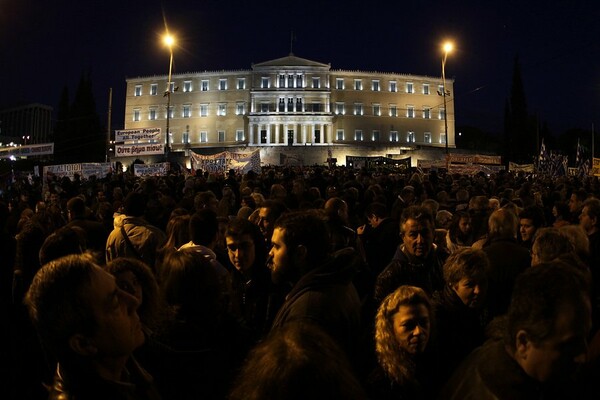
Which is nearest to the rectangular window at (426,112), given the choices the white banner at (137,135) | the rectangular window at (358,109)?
the rectangular window at (358,109)

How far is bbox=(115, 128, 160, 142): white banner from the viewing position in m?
17.2

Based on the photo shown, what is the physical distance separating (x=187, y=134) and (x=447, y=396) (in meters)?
77.7

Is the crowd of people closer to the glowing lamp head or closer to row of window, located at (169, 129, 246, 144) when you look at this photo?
the glowing lamp head

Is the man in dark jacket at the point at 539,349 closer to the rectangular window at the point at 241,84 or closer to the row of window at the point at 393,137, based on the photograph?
the row of window at the point at 393,137

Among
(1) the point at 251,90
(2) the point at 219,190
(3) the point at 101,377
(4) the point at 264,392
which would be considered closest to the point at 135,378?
(3) the point at 101,377

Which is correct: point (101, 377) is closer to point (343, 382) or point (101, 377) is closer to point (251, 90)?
point (343, 382)

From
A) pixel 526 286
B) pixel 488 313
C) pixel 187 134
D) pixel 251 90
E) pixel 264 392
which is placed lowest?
pixel 488 313

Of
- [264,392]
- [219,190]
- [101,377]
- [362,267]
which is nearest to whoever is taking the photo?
[264,392]

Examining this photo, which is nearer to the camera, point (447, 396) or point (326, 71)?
point (447, 396)

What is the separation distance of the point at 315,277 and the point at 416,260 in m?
1.44

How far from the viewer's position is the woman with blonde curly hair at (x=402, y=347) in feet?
7.85

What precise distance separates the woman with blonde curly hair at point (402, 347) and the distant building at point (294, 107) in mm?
67688

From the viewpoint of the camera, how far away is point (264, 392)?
115cm

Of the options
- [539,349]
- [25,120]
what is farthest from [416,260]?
[25,120]
